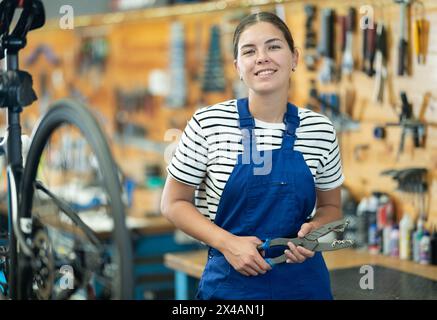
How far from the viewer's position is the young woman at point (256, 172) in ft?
4.41

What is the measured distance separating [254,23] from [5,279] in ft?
2.57

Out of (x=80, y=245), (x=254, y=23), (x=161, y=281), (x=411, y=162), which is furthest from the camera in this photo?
(x=161, y=281)

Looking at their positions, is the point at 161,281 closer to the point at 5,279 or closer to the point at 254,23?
the point at 5,279

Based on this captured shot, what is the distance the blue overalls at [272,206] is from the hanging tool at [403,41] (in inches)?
47.8

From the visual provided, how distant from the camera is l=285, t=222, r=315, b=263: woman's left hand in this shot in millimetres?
1332

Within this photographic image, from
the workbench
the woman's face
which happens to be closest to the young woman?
the woman's face

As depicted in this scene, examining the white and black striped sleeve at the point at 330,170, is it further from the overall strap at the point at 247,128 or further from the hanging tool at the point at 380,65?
the hanging tool at the point at 380,65

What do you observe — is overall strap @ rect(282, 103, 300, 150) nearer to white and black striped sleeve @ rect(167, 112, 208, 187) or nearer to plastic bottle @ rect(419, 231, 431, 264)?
white and black striped sleeve @ rect(167, 112, 208, 187)

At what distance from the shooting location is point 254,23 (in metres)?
1.34

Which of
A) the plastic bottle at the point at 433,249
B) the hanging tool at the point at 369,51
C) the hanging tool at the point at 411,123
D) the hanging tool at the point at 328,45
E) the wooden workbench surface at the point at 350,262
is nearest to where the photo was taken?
the wooden workbench surface at the point at 350,262

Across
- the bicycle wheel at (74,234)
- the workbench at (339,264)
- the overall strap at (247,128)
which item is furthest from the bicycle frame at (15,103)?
the workbench at (339,264)

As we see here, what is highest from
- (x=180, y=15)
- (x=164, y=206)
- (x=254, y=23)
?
(x=180, y=15)
